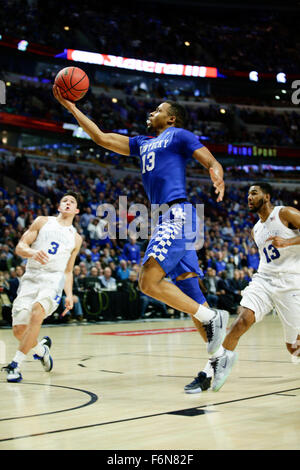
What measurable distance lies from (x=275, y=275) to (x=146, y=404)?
1922 mm

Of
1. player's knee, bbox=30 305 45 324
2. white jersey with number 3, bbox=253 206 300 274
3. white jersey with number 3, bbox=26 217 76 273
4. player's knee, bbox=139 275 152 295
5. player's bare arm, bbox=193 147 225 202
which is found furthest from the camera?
white jersey with number 3, bbox=26 217 76 273

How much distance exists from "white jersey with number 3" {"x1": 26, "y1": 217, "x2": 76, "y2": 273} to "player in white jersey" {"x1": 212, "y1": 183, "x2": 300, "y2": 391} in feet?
6.94

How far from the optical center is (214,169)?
4.38 metres

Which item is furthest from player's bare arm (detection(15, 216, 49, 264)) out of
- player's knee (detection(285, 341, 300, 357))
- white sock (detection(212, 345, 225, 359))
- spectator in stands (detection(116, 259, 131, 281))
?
spectator in stands (detection(116, 259, 131, 281))

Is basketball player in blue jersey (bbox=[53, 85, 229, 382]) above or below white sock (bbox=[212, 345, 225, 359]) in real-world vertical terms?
above

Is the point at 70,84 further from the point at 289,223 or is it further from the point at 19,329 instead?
the point at 19,329

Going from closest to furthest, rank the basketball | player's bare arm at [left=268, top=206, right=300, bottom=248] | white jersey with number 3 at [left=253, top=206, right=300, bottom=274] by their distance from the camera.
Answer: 1. the basketball
2. player's bare arm at [left=268, top=206, right=300, bottom=248]
3. white jersey with number 3 at [left=253, top=206, right=300, bottom=274]

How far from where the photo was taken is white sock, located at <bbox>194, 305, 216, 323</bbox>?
4770 mm

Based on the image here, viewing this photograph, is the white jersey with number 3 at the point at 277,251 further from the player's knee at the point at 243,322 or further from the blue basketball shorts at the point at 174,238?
the blue basketball shorts at the point at 174,238

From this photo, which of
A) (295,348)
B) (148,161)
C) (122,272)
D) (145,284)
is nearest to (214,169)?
(148,161)

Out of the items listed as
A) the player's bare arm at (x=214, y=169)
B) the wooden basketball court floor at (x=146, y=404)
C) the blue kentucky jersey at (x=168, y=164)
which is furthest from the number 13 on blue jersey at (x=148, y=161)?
the wooden basketball court floor at (x=146, y=404)

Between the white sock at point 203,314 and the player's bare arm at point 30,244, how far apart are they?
1.78 m

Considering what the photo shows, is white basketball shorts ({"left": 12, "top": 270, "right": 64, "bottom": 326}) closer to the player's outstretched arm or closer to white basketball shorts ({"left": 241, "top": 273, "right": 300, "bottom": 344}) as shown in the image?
the player's outstretched arm

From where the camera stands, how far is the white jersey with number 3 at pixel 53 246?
21.2 feet
